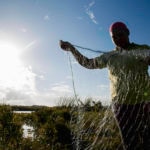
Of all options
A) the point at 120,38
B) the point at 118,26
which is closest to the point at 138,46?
the point at 120,38

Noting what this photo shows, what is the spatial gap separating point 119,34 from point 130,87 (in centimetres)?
69

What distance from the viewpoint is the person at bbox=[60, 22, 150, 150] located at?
13.2 ft

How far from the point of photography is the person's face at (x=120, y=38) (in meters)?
4.22

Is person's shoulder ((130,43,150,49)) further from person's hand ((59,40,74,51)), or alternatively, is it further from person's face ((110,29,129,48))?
person's hand ((59,40,74,51))

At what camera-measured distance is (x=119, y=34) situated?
422 cm

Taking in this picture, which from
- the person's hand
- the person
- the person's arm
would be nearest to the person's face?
the person

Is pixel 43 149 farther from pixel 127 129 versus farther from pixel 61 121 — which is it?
pixel 127 129

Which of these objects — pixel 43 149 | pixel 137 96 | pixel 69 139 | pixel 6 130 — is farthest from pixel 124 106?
pixel 69 139

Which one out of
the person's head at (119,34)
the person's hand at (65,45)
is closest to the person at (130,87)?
the person's head at (119,34)

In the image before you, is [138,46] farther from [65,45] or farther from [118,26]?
[65,45]

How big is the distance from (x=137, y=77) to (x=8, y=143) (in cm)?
444

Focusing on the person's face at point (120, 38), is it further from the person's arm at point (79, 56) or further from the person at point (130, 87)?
the person's arm at point (79, 56)

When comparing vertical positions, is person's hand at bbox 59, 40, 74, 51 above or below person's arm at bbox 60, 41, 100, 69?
above

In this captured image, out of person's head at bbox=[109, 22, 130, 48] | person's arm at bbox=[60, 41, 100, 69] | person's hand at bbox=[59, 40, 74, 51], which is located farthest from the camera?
person's hand at bbox=[59, 40, 74, 51]
